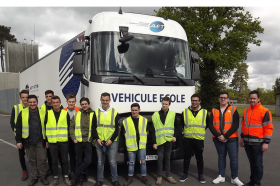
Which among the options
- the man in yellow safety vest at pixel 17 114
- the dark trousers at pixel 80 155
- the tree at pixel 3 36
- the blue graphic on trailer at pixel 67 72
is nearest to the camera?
the dark trousers at pixel 80 155

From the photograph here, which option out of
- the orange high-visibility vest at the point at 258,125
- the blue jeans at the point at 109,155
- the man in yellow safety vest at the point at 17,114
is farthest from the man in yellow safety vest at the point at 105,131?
the orange high-visibility vest at the point at 258,125

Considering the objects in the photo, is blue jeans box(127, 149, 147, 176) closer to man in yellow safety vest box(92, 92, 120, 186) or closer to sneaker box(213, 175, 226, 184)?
man in yellow safety vest box(92, 92, 120, 186)

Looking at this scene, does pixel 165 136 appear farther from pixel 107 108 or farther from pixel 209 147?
pixel 209 147

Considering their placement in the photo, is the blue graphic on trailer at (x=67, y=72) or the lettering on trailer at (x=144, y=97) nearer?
the lettering on trailer at (x=144, y=97)

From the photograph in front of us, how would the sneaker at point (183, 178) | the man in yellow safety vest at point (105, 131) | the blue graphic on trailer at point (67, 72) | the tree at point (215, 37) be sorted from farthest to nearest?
the tree at point (215, 37) < the blue graphic on trailer at point (67, 72) < the sneaker at point (183, 178) < the man in yellow safety vest at point (105, 131)

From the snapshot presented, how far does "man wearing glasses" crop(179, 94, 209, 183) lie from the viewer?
180 inches

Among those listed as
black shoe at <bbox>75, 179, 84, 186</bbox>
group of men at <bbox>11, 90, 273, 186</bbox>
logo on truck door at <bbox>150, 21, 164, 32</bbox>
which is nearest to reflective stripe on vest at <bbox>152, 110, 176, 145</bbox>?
group of men at <bbox>11, 90, 273, 186</bbox>

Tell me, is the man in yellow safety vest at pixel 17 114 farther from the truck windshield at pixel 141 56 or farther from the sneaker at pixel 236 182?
the sneaker at pixel 236 182

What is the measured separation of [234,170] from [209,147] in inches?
140

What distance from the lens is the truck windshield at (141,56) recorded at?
4.71 m

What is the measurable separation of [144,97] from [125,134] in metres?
0.80

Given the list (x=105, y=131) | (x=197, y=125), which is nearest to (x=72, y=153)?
(x=105, y=131)

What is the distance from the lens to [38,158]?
181 inches

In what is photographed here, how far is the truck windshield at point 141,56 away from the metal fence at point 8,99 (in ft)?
73.3
